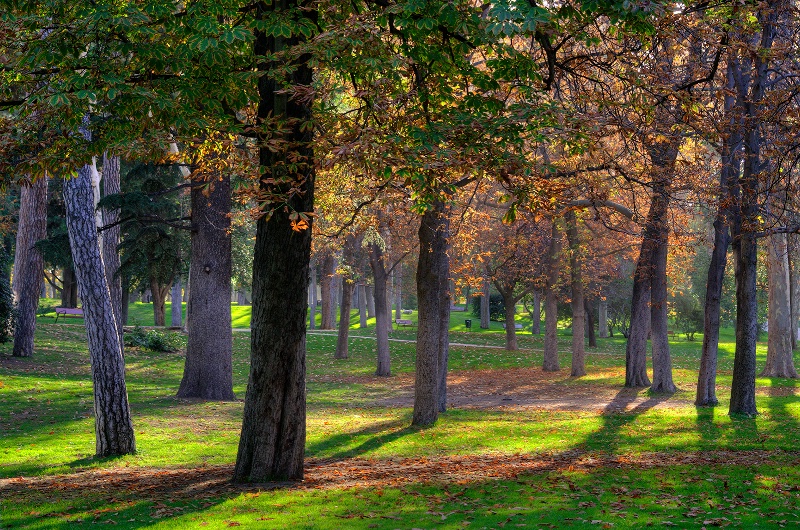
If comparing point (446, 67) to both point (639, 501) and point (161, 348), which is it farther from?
point (161, 348)

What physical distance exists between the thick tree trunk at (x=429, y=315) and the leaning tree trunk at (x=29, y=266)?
1341 centimetres

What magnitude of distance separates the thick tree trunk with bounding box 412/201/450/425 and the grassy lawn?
63cm

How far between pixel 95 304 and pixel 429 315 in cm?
717

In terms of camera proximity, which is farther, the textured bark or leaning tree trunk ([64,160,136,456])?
the textured bark

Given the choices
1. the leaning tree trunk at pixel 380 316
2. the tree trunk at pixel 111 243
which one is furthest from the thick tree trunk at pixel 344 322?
the tree trunk at pixel 111 243

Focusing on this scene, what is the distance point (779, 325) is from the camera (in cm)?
2833

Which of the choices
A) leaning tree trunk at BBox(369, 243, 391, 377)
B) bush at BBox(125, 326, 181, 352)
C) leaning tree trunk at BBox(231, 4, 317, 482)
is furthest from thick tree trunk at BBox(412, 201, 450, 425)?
bush at BBox(125, 326, 181, 352)

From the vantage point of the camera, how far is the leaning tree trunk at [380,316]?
2983 centimetres

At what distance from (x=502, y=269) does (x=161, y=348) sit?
49.8ft

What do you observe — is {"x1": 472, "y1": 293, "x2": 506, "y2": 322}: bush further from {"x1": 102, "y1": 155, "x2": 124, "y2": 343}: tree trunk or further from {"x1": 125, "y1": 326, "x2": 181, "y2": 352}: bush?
{"x1": 102, "y1": 155, "x2": 124, "y2": 343}: tree trunk

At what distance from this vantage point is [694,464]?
38.8 feet

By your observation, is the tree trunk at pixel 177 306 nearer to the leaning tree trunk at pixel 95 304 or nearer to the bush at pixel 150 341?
the bush at pixel 150 341

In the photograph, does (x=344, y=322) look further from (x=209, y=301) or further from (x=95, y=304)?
(x=95, y=304)

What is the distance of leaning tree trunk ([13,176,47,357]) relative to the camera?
80.0 ft
